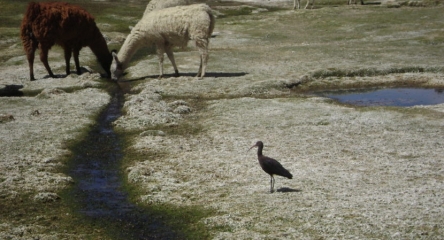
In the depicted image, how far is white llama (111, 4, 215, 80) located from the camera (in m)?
43.1

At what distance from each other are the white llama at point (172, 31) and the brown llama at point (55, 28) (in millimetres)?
3091

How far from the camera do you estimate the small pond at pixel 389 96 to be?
39.2 meters

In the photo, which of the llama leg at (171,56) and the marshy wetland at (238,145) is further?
the llama leg at (171,56)

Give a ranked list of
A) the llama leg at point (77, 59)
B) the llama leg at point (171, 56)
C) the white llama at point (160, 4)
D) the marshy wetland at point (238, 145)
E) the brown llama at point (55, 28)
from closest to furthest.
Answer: the marshy wetland at point (238, 145), the brown llama at point (55, 28), the llama leg at point (171, 56), the llama leg at point (77, 59), the white llama at point (160, 4)

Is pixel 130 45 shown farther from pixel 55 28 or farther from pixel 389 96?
pixel 389 96

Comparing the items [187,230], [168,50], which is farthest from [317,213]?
[168,50]

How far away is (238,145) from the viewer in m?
29.1

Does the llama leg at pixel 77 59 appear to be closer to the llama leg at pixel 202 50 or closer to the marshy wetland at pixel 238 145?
the marshy wetland at pixel 238 145

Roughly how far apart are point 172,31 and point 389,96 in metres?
16.8

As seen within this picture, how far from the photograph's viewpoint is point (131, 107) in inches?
1465

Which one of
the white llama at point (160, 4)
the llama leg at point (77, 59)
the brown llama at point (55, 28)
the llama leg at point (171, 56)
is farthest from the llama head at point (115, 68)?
the white llama at point (160, 4)

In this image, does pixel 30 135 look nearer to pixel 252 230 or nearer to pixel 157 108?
pixel 157 108

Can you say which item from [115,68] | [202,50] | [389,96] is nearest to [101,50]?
[115,68]

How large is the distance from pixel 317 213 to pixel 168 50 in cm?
2944
